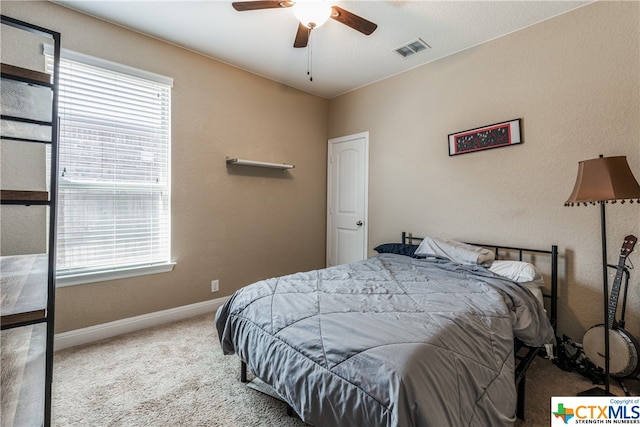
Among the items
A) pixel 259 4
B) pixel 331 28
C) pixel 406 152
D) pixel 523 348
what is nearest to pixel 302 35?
pixel 259 4

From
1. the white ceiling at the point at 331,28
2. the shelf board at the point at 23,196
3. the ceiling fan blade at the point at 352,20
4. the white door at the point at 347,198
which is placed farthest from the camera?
the white door at the point at 347,198

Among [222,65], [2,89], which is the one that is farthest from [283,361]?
[222,65]

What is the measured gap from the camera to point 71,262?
7.73 feet

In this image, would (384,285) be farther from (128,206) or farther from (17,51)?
(17,51)

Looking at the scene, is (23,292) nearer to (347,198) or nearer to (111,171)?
(111,171)

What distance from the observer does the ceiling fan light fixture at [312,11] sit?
1.71 metres

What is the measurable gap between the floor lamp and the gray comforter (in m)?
0.37

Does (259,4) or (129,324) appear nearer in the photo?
(259,4)

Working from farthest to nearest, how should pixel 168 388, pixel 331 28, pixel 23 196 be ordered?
pixel 331 28
pixel 168 388
pixel 23 196

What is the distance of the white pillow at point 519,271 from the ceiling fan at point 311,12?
1975mm

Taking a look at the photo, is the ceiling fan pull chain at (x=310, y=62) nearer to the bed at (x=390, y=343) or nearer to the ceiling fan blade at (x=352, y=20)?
the ceiling fan blade at (x=352, y=20)

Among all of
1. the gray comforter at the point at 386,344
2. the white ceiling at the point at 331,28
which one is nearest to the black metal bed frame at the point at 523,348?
the gray comforter at the point at 386,344

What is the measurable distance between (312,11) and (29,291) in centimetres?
193

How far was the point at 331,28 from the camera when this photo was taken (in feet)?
8.32
